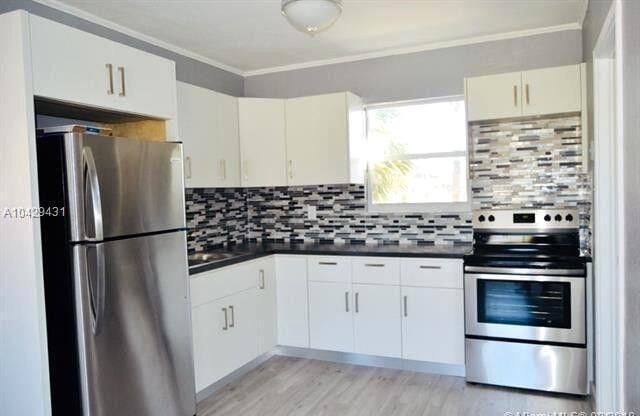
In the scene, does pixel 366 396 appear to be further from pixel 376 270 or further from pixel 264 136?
pixel 264 136

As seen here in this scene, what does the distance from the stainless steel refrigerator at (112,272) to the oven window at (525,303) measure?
1.98m

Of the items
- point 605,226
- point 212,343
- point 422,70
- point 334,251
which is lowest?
point 212,343

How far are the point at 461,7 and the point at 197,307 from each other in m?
2.54

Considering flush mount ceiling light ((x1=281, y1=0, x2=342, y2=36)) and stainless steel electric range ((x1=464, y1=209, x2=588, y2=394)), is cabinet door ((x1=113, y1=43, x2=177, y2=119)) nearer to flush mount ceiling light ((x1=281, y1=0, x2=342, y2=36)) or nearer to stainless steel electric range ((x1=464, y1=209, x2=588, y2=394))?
flush mount ceiling light ((x1=281, y1=0, x2=342, y2=36))

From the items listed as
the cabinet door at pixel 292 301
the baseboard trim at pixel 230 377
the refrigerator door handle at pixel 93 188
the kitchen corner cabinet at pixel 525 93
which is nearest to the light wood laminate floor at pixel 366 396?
the baseboard trim at pixel 230 377

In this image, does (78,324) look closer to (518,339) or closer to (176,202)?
(176,202)

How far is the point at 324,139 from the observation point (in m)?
4.00

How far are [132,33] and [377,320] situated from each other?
2.69m

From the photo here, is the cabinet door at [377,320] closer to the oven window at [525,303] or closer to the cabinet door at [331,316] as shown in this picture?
the cabinet door at [331,316]

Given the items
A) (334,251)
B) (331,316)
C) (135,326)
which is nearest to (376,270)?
(334,251)

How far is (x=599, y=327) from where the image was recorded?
2852 mm

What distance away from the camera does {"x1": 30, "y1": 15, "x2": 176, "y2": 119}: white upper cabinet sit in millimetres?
2143

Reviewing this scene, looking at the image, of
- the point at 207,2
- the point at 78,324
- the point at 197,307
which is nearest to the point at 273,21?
the point at 207,2

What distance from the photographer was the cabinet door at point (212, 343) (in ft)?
10.3
